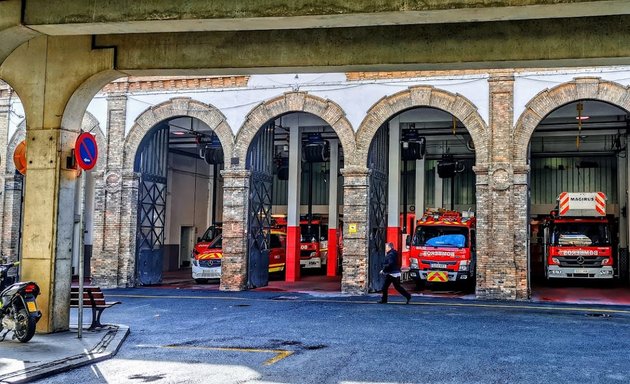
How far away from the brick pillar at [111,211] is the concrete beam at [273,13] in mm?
13422

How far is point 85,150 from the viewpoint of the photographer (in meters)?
10.5

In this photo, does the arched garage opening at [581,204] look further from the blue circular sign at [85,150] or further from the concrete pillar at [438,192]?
the blue circular sign at [85,150]

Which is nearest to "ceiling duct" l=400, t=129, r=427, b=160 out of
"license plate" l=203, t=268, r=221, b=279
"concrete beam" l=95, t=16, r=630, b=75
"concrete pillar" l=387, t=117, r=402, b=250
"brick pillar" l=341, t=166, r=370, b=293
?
"concrete pillar" l=387, t=117, r=402, b=250

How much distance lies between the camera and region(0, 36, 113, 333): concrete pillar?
11375 millimetres

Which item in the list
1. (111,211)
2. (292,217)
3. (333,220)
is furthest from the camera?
(333,220)

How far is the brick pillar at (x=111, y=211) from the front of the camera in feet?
73.4

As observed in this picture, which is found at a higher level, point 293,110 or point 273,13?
point 293,110

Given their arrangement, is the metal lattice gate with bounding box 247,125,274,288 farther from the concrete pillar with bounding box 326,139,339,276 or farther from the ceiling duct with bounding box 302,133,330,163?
→ the concrete pillar with bounding box 326,139,339,276

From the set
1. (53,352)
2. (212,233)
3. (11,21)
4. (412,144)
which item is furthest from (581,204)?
(11,21)

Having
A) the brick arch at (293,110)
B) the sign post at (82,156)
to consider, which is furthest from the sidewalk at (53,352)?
the brick arch at (293,110)

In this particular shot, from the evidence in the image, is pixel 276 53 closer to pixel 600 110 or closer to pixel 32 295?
pixel 32 295

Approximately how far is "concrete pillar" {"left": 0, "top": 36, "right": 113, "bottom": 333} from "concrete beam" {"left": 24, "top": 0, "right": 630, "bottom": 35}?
6.48 ft

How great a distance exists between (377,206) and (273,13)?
45.0 feet

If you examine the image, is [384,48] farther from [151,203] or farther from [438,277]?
[151,203]
